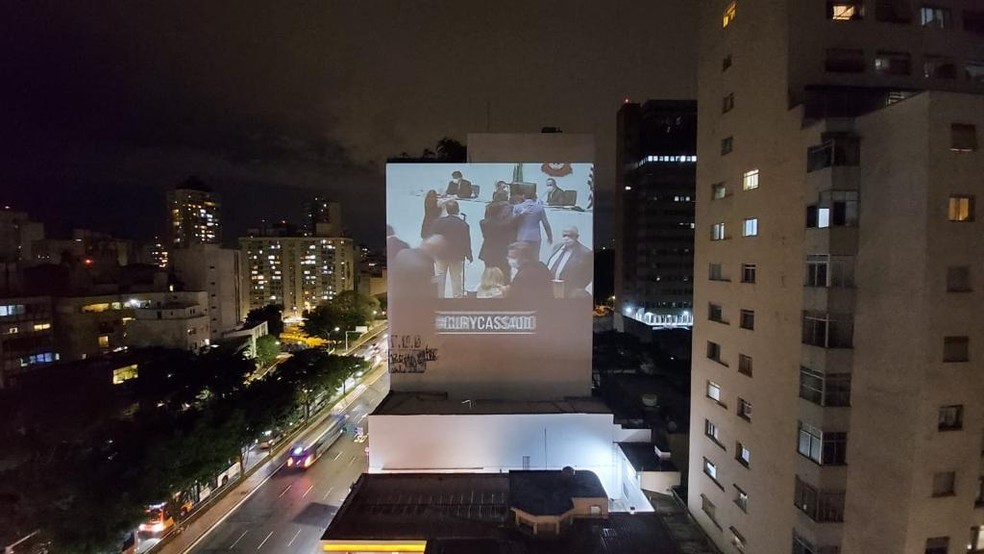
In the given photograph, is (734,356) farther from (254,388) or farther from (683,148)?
(683,148)

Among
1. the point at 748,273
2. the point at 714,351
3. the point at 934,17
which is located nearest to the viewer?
the point at 934,17

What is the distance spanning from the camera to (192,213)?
109812mm

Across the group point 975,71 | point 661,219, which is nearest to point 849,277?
point 975,71

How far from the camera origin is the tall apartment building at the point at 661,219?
54.8 metres

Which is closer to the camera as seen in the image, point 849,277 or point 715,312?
point 849,277

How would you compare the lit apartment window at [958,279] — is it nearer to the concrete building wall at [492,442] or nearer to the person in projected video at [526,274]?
the concrete building wall at [492,442]

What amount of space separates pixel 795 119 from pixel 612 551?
561 inches

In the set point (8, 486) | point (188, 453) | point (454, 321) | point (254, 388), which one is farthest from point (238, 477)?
point (454, 321)

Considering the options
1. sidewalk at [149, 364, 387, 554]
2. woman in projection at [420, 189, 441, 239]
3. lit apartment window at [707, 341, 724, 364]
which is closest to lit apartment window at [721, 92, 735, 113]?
lit apartment window at [707, 341, 724, 364]

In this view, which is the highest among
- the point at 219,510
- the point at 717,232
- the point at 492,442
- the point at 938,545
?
the point at 717,232

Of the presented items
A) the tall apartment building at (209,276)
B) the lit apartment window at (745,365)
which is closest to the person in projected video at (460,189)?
the lit apartment window at (745,365)

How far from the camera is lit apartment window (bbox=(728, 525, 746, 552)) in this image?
13.6 meters

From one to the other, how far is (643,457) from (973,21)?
63.4ft

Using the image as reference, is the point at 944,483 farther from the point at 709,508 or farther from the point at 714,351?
the point at 709,508
